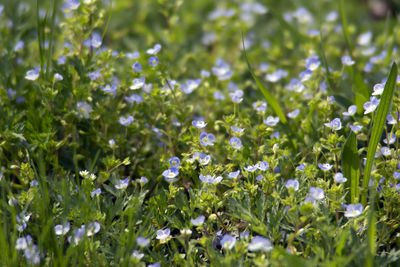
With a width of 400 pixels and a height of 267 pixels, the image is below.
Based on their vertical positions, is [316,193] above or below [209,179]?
above

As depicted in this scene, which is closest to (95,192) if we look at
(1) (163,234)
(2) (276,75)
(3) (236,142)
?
(1) (163,234)

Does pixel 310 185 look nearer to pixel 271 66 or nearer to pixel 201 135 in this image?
pixel 201 135

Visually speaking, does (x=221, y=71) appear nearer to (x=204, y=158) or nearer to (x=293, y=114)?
(x=293, y=114)

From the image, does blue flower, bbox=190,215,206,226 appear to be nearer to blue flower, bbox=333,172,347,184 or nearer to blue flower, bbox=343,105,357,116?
blue flower, bbox=333,172,347,184

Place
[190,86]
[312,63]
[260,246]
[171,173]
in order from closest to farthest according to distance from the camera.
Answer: [260,246]
[171,173]
[312,63]
[190,86]

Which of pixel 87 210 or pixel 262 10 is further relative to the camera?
pixel 262 10

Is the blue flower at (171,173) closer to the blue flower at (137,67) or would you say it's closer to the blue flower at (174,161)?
the blue flower at (174,161)

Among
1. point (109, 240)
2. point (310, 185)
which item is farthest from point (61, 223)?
point (310, 185)

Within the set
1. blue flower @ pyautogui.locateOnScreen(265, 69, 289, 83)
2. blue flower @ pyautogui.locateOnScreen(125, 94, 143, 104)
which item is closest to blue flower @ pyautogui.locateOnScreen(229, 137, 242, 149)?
blue flower @ pyautogui.locateOnScreen(125, 94, 143, 104)

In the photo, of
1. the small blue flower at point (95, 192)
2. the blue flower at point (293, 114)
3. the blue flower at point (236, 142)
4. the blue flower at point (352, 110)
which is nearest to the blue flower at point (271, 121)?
the blue flower at point (293, 114)
